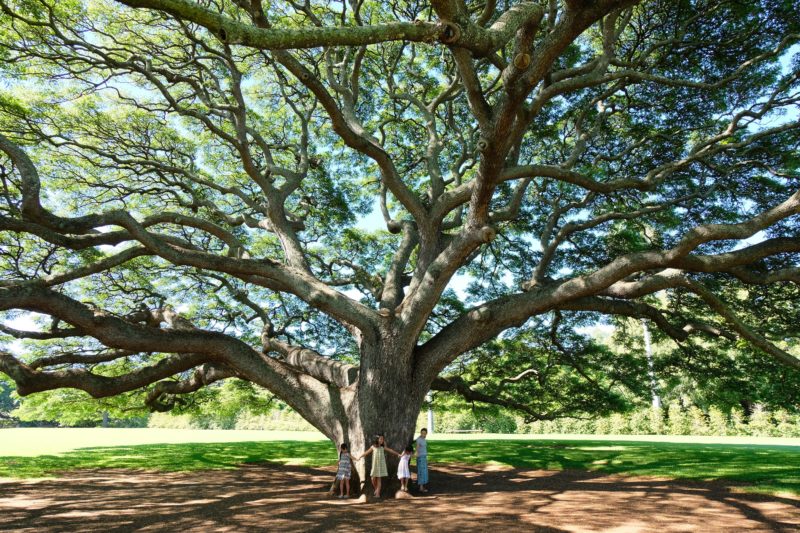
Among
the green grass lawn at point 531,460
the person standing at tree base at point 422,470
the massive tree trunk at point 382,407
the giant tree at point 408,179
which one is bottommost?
the green grass lawn at point 531,460

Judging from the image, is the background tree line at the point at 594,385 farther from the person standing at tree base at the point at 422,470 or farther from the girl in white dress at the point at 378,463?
the girl in white dress at the point at 378,463

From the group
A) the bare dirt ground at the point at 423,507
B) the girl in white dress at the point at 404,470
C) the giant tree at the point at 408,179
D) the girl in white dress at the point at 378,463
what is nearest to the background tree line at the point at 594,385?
the giant tree at the point at 408,179

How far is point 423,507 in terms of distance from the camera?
22.3ft

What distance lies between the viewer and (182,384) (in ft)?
34.2

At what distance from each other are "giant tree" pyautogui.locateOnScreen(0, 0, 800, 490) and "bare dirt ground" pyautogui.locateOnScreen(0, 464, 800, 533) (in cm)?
155

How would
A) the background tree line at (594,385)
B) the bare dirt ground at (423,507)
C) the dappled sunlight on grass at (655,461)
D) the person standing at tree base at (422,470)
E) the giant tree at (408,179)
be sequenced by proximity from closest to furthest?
the bare dirt ground at (423,507)
the giant tree at (408,179)
the person standing at tree base at (422,470)
the dappled sunlight on grass at (655,461)
the background tree line at (594,385)

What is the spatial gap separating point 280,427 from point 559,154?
1478 inches

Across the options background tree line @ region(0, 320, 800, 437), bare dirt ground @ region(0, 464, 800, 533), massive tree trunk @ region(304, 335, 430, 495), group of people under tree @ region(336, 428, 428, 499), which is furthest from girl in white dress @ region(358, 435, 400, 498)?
background tree line @ region(0, 320, 800, 437)

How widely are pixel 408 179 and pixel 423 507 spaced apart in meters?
8.83

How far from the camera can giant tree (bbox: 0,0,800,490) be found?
689 centimetres

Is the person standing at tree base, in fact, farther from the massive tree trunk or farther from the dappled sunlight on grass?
the dappled sunlight on grass

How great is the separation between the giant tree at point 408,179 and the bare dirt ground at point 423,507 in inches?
61.1

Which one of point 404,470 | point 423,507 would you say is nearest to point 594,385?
point 404,470

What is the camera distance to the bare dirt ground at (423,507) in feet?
18.4
